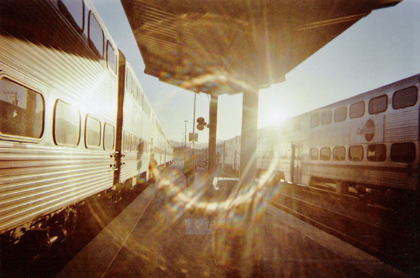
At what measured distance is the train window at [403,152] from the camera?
7486mm

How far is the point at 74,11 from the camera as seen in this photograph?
162 inches

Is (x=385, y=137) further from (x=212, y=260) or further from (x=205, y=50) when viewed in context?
(x=212, y=260)

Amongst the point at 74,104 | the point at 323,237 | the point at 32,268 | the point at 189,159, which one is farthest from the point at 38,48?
the point at 189,159

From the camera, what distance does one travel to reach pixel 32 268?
13.7ft

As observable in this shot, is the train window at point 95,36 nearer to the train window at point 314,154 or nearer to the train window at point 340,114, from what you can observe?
the train window at point 340,114

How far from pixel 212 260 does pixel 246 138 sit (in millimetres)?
2289

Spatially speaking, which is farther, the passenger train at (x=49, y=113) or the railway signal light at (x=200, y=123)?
the railway signal light at (x=200, y=123)

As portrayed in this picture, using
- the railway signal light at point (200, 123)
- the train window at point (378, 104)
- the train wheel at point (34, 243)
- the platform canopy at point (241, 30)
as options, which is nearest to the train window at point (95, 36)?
the platform canopy at point (241, 30)

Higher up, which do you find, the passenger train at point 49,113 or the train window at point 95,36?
the train window at point 95,36

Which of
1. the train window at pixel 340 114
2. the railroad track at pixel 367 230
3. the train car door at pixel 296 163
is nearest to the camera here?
the railroad track at pixel 367 230

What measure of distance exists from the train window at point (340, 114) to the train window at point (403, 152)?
2977 mm

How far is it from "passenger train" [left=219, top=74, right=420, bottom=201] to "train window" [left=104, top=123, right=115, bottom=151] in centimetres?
877

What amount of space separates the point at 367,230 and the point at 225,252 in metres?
4.71

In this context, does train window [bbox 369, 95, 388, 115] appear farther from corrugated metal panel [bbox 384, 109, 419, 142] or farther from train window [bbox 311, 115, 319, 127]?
train window [bbox 311, 115, 319, 127]
